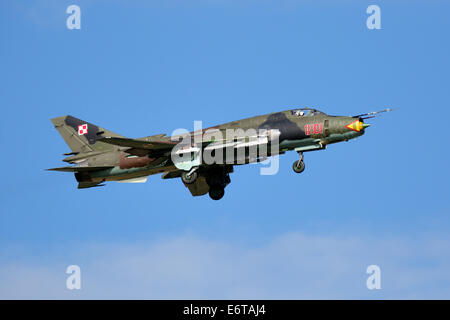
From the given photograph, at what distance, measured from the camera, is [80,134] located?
1741 inches

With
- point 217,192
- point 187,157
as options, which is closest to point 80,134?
point 187,157

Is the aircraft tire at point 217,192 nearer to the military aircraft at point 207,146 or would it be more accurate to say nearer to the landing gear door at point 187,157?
the military aircraft at point 207,146

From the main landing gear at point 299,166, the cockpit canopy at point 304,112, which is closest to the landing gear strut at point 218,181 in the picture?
the main landing gear at point 299,166

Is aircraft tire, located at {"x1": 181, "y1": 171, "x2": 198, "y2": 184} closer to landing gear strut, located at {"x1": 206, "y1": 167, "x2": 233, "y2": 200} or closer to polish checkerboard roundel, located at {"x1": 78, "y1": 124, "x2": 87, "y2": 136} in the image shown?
landing gear strut, located at {"x1": 206, "y1": 167, "x2": 233, "y2": 200}

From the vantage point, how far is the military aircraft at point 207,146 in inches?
1548

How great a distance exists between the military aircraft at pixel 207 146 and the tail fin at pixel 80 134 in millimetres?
63

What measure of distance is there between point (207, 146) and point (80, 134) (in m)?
7.87

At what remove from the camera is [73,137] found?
44281 mm
